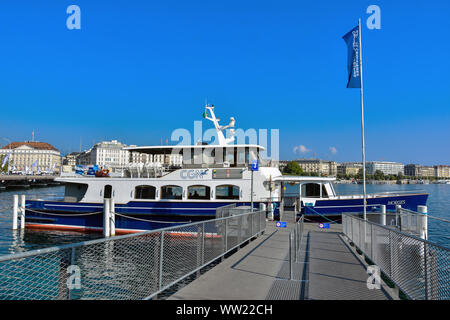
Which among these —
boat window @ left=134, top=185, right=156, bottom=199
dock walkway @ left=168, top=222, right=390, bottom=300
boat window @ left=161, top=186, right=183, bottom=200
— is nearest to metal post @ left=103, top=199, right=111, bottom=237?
boat window @ left=134, top=185, right=156, bottom=199

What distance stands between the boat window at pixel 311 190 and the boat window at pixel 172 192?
755cm

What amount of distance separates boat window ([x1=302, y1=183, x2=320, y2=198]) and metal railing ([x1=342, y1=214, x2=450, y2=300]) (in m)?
10.5

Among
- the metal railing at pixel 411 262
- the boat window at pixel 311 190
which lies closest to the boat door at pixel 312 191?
the boat window at pixel 311 190

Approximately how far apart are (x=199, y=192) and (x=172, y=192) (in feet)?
5.72

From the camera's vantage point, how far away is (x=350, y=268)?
794 cm

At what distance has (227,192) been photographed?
742 inches

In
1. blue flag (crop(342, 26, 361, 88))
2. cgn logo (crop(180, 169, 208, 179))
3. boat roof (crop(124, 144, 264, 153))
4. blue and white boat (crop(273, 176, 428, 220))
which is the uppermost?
blue flag (crop(342, 26, 361, 88))

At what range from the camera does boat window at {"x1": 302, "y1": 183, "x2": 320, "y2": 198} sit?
62.6 feet

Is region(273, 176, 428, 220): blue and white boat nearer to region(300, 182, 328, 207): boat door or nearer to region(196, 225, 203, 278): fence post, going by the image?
region(300, 182, 328, 207): boat door

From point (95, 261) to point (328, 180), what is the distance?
13282 mm

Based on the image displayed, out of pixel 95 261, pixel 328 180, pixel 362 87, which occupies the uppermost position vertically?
pixel 362 87

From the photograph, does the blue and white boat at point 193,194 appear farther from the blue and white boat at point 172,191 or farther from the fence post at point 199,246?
the fence post at point 199,246

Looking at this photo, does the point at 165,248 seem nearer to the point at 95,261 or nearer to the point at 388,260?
the point at 388,260
